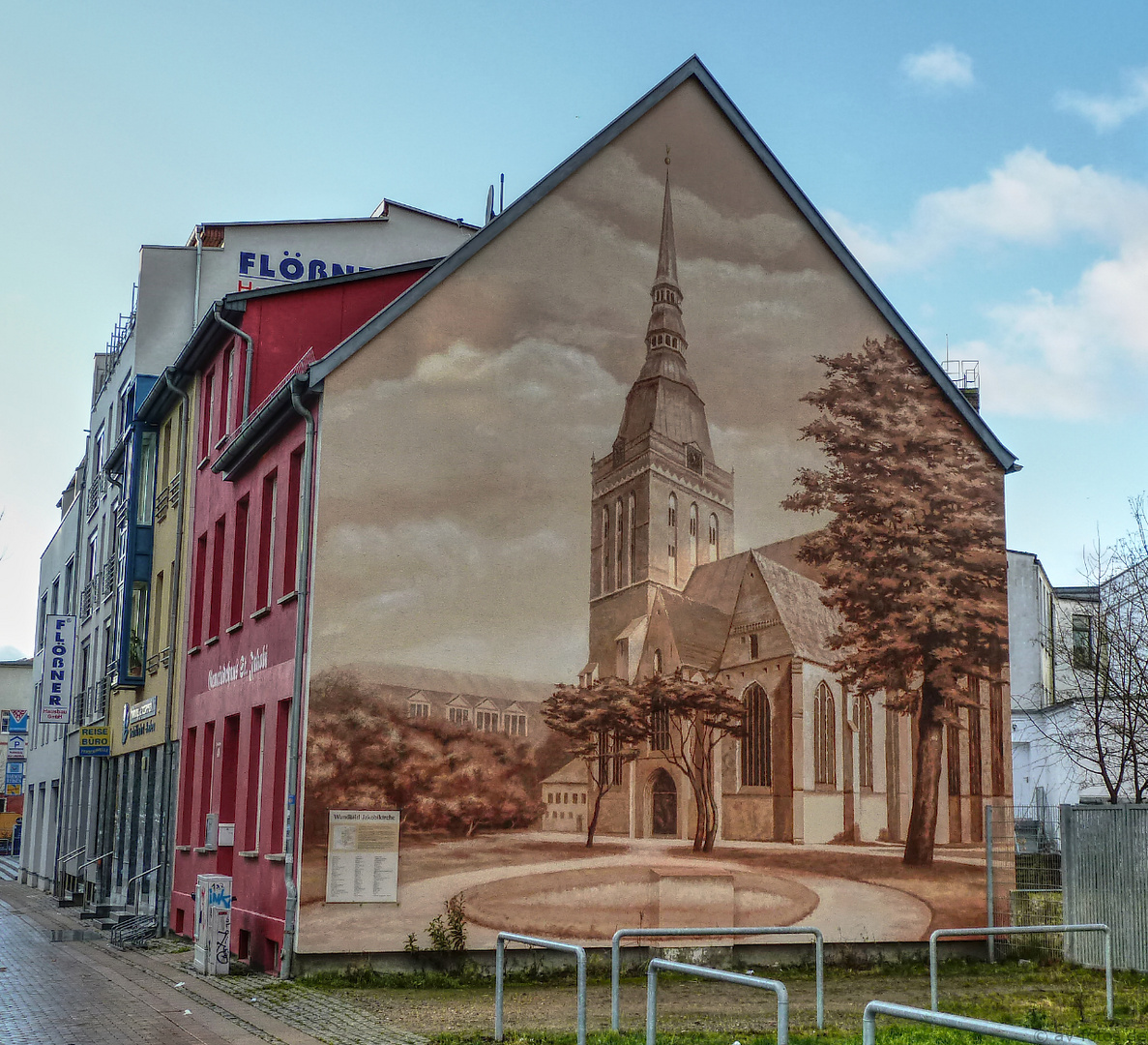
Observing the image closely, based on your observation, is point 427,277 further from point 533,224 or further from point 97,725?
point 97,725

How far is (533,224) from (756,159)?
4.24 metres

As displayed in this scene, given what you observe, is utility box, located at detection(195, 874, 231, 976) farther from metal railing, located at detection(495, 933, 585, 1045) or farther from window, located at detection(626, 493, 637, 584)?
metal railing, located at detection(495, 933, 585, 1045)

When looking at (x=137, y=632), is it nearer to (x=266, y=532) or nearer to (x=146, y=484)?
(x=146, y=484)

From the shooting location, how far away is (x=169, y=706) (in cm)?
2644

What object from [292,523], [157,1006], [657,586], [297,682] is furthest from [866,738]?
[157,1006]

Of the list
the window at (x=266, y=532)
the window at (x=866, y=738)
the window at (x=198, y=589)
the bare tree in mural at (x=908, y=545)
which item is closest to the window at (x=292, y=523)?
the window at (x=266, y=532)

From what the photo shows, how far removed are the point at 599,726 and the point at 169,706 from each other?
33.8ft

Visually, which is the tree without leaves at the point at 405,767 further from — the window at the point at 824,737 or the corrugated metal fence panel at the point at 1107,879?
the corrugated metal fence panel at the point at 1107,879

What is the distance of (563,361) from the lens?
20250mm

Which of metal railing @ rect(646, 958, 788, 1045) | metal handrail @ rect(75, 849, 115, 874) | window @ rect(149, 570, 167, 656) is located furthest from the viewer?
metal handrail @ rect(75, 849, 115, 874)

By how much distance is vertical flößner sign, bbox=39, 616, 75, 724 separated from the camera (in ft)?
129

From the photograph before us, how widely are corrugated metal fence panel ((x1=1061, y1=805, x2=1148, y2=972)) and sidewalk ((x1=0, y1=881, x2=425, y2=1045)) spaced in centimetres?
1007

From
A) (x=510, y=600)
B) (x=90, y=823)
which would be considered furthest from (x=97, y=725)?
(x=510, y=600)

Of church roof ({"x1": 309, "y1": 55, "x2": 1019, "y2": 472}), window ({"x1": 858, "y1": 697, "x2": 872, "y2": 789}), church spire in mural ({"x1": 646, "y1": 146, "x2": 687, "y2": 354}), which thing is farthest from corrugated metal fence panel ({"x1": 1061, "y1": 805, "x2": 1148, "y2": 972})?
church spire in mural ({"x1": 646, "y1": 146, "x2": 687, "y2": 354})
